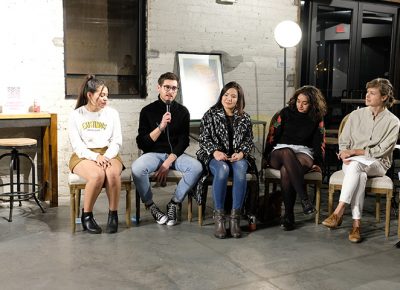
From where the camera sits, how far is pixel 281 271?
2988 mm

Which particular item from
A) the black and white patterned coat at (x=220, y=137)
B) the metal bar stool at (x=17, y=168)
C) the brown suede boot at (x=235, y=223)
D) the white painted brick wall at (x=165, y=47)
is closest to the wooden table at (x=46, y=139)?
the metal bar stool at (x=17, y=168)

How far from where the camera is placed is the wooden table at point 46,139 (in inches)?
159

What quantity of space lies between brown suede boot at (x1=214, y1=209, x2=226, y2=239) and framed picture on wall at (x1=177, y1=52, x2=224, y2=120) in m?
1.82

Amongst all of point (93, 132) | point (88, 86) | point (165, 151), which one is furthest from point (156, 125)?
point (88, 86)

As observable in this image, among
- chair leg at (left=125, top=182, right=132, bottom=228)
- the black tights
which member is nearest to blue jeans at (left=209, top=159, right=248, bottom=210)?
the black tights

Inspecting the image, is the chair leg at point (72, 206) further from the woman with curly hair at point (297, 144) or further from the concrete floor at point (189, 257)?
the woman with curly hair at point (297, 144)

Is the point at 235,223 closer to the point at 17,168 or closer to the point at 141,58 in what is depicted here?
the point at 17,168

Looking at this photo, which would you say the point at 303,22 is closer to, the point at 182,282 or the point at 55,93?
the point at 55,93

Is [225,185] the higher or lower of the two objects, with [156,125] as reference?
lower

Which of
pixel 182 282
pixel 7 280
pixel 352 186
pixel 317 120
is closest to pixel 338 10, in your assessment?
pixel 317 120

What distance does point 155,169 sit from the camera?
3830 mm

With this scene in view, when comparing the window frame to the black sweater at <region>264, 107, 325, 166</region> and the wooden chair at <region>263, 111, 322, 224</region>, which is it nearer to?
the black sweater at <region>264, 107, 325, 166</region>

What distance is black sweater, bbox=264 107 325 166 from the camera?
405 centimetres

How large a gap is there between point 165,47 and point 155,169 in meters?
1.83
